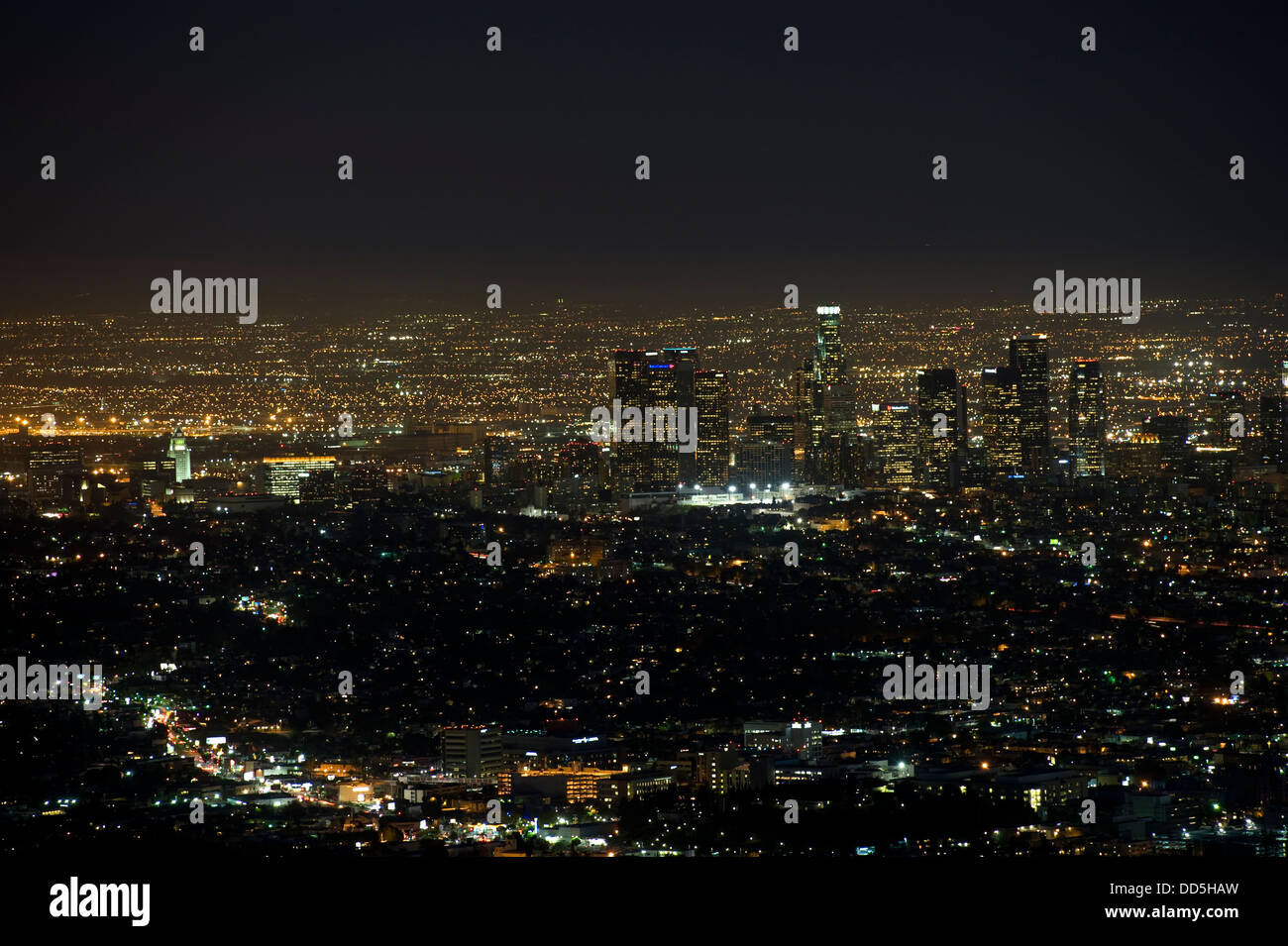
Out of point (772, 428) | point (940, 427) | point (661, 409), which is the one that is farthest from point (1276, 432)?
point (661, 409)

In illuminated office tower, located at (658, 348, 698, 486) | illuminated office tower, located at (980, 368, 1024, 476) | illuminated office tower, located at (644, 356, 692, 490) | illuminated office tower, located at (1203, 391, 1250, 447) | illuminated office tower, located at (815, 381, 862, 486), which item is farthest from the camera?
illuminated office tower, located at (658, 348, 698, 486)

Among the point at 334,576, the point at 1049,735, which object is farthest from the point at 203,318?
the point at 1049,735

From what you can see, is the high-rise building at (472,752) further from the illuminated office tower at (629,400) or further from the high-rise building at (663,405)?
the high-rise building at (663,405)

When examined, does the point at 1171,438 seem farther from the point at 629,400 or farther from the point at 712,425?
the point at 629,400

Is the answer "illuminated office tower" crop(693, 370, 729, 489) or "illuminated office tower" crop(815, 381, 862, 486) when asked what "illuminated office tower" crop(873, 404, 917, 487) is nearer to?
"illuminated office tower" crop(815, 381, 862, 486)

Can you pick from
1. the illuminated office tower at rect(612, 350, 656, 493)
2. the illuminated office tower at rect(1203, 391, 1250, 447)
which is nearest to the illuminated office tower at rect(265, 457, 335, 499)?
the illuminated office tower at rect(612, 350, 656, 493)

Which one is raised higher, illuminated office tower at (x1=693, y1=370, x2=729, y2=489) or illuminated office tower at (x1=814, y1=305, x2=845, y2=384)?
illuminated office tower at (x1=814, y1=305, x2=845, y2=384)
